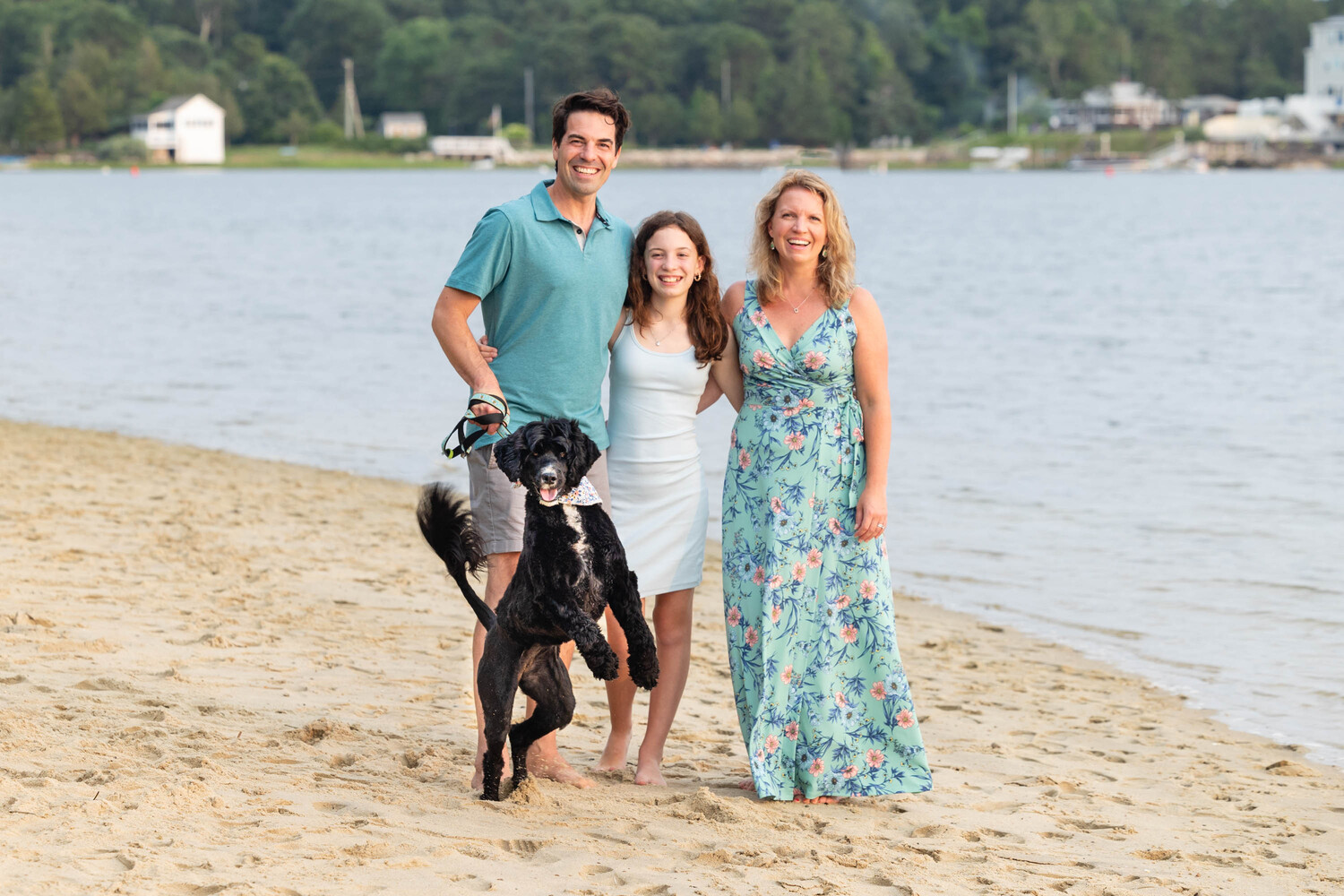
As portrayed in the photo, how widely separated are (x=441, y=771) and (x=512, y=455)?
4.64 ft

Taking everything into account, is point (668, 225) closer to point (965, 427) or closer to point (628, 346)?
point (628, 346)

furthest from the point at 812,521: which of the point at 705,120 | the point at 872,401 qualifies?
the point at 705,120

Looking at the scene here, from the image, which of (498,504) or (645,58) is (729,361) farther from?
(645,58)

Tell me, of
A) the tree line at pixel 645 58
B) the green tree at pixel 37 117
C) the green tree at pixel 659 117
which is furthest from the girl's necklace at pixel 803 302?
the green tree at pixel 37 117

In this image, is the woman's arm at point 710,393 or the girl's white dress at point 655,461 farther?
the woman's arm at point 710,393

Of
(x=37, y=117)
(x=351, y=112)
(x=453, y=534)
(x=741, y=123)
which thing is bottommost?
(x=453, y=534)

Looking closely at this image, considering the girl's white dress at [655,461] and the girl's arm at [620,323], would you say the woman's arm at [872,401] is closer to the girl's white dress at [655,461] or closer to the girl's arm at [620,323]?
the girl's white dress at [655,461]

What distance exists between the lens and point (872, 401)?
4695 millimetres

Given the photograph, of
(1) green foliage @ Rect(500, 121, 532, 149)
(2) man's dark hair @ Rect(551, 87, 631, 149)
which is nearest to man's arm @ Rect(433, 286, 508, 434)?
(2) man's dark hair @ Rect(551, 87, 631, 149)

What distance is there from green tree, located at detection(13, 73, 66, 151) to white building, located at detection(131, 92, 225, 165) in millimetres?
6458

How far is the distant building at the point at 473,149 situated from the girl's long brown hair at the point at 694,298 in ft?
422

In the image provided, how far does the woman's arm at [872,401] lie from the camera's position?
4.68 m

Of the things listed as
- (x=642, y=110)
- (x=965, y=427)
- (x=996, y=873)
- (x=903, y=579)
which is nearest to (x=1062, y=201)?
(x=642, y=110)

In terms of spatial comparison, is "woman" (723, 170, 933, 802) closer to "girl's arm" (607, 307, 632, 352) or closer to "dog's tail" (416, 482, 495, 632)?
"girl's arm" (607, 307, 632, 352)
